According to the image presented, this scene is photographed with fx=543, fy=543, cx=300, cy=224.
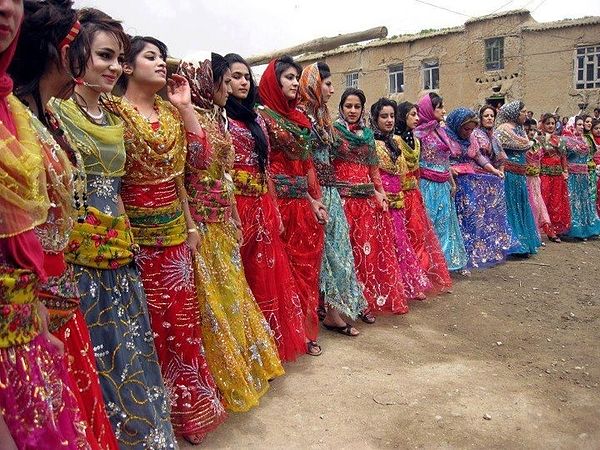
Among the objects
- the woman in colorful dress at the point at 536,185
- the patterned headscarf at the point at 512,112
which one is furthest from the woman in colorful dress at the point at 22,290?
the woman in colorful dress at the point at 536,185

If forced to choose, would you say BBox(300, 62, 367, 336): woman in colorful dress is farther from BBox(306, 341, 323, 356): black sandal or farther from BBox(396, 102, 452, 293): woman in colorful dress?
BBox(396, 102, 452, 293): woman in colorful dress

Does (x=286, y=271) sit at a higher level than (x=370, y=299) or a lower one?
higher

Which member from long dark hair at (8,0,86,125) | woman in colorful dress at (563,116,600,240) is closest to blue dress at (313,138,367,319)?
long dark hair at (8,0,86,125)

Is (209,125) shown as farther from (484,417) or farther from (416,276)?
(416,276)

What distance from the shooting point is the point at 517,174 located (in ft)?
23.6

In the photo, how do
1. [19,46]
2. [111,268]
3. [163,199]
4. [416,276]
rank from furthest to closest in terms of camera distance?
[416,276], [163,199], [111,268], [19,46]

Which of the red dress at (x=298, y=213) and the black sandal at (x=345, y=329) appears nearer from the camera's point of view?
the red dress at (x=298, y=213)

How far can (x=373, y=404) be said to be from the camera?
316 cm

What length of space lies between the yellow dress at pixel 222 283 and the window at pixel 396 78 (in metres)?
22.0

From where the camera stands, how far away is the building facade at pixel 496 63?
19594mm

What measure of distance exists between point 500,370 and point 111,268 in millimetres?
2722

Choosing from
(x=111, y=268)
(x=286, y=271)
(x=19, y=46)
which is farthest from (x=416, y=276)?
(x=19, y=46)

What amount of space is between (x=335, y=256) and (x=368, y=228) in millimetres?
515

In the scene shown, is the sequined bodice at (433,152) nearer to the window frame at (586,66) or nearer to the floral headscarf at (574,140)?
the floral headscarf at (574,140)
